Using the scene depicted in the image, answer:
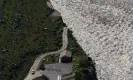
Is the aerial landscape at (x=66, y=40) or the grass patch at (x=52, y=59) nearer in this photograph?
the aerial landscape at (x=66, y=40)

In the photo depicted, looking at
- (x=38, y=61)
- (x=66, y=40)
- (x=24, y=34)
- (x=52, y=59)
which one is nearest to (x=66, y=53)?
(x=52, y=59)

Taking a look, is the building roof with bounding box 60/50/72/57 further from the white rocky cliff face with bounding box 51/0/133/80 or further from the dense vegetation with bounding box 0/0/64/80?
the white rocky cliff face with bounding box 51/0/133/80

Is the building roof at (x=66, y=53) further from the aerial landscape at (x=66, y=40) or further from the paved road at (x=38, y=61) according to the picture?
the paved road at (x=38, y=61)

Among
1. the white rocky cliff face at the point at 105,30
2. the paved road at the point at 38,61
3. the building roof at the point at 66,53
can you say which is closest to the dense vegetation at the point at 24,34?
the paved road at the point at 38,61

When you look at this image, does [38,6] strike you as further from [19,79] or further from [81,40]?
[19,79]

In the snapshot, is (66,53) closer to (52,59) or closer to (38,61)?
(52,59)

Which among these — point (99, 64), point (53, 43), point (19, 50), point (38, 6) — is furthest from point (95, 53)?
point (38, 6)
